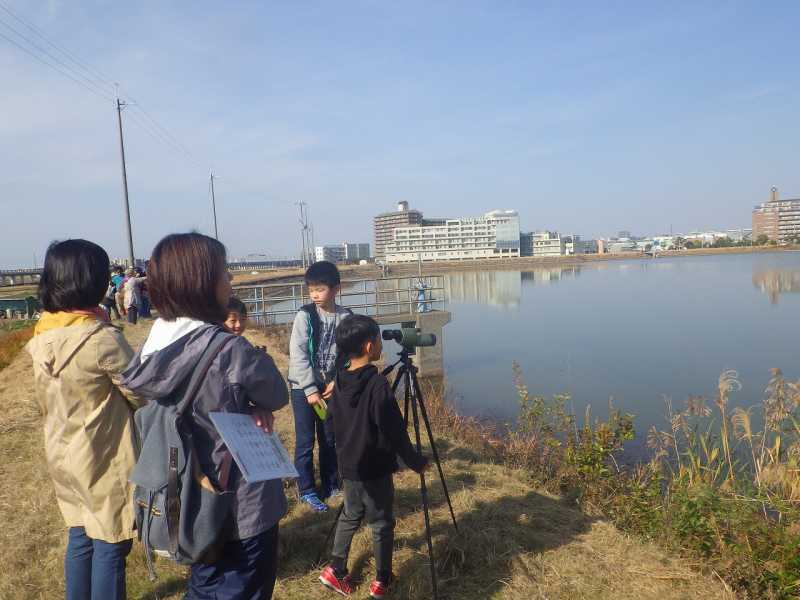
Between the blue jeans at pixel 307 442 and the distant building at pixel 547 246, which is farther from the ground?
the distant building at pixel 547 246

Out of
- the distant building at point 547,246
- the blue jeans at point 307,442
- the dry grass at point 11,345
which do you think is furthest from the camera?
the distant building at point 547,246

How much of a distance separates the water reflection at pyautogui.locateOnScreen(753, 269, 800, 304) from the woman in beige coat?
2375cm

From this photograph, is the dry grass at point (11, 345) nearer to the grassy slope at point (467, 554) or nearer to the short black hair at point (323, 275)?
the grassy slope at point (467, 554)

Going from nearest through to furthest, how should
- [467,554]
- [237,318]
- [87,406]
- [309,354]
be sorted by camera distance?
1. [87,406]
2. [467,554]
3. [237,318]
4. [309,354]

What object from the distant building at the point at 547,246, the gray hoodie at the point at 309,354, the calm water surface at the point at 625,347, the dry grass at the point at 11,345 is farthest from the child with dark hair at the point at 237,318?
the distant building at the point at 547,246

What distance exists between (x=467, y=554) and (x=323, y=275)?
1.76 meters

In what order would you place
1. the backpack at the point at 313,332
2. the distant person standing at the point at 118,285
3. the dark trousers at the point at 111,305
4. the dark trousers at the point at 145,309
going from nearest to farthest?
the backpack at the point at 313,332 → the dark trousers at the point at 111,305 → the distant person standing at the point at 118,285 → the dark trousers at the point at 145,309

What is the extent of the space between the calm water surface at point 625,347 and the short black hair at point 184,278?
758 centimetres

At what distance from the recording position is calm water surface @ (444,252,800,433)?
9.86 metres

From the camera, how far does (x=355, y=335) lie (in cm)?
231

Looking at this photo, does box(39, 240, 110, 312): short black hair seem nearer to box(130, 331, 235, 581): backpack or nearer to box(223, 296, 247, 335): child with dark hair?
box(130, 331, 235, 581): backpack

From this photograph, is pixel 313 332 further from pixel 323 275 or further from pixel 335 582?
pixel 335 582

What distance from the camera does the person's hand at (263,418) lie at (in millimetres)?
1475

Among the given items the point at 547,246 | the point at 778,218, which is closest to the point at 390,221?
the point at 547,246
